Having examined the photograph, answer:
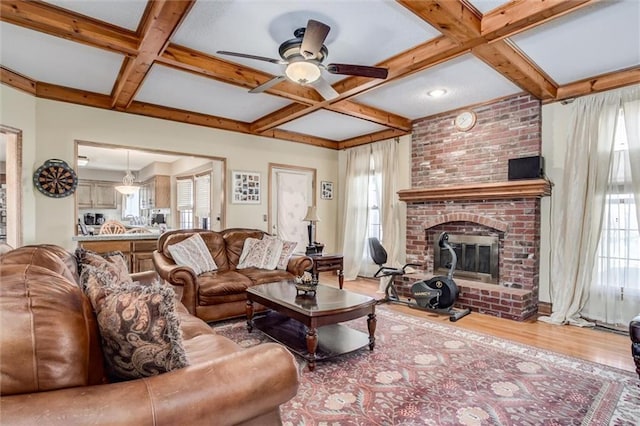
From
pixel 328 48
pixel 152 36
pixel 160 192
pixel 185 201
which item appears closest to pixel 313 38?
pixel 328 48

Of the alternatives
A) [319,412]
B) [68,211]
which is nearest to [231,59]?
[68,211]

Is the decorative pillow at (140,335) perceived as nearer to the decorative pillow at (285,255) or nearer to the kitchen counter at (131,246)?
the decorative pillow at (285,255)

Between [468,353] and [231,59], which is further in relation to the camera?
[231,59]

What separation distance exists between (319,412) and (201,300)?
195 cm

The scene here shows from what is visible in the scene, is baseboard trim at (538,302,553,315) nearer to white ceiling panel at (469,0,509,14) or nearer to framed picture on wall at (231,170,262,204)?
white ceiling panel at (469,0,509,14)

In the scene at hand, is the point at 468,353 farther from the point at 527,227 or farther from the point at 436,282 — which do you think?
the point at 527,227

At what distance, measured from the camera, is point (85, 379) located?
41.8 inches

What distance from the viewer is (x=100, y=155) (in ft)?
24.3

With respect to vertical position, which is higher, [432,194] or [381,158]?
[381,158]

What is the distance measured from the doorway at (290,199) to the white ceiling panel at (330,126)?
711 millimetres

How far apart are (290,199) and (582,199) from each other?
4193 mm

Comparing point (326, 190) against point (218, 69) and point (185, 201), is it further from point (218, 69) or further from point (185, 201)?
point (218, 69)

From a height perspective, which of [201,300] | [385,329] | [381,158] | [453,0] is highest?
[453,0]

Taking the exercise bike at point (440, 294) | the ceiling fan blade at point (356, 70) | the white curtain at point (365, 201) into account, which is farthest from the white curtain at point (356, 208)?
the ceiling fan blade at point (356, 70)
